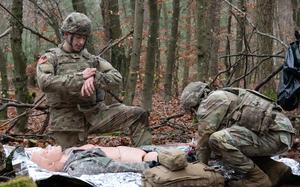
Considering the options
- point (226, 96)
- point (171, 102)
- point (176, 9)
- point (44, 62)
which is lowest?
point (171, 102)

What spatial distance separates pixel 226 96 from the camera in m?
5.42

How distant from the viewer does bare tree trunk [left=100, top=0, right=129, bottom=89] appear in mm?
12297

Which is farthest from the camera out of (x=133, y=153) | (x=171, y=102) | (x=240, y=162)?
(x=171, y=102)

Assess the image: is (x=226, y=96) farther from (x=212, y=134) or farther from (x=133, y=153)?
(x=133, y=153)

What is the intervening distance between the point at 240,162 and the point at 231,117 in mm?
508

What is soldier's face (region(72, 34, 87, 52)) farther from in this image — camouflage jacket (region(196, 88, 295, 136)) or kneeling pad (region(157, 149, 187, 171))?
kneeling pad (region(157, 149, 187, 171))

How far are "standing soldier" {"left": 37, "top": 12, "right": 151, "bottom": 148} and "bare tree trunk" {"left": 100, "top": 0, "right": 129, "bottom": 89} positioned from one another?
508 cm

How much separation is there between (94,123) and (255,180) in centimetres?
258

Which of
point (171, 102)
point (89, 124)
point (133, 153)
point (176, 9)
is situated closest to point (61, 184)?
point (133, 153)

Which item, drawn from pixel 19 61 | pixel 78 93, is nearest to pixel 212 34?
pixel 19 61

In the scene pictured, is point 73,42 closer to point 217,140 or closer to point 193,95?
point 193,95

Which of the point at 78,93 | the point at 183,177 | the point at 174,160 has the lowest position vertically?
the point at 183,177

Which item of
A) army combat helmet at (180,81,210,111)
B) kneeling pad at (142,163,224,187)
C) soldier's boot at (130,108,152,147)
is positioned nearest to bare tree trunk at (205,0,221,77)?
soldier's boot at (130,108,152,147)

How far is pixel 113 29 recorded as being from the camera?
1299 cm
